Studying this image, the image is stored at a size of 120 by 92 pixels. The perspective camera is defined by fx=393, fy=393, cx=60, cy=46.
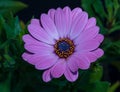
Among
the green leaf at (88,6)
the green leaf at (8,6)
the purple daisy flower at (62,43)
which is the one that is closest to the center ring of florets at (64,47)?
→ the purple daisy flower at (62,43)

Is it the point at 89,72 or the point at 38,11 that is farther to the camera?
the point at 38,11

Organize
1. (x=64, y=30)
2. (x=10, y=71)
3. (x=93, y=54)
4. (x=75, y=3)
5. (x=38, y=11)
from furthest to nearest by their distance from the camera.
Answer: (x=38, y=11), (x=75, y=3), (x=10, y=71), (x=64, y=30), (x=93, y=54)

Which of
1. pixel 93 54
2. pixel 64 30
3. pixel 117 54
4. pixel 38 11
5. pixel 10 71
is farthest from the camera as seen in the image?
pixel 38 11

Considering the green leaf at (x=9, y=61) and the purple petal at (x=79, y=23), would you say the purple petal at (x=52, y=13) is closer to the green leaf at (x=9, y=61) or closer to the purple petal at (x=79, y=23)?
the purple petal at (x=79, y=23)

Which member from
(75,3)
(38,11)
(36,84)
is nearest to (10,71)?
(36,84)

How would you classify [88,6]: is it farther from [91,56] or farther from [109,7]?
[91,56]

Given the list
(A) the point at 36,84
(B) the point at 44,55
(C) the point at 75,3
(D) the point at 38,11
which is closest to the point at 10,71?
(A) the point at 36,84

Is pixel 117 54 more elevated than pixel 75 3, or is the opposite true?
pixel 75 3

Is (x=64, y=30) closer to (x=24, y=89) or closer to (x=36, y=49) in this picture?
(x=36, y=49)

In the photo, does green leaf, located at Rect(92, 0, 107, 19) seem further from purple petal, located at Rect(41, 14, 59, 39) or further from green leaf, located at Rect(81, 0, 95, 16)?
purple petal, located at Rect(41, 14, 59, 39)
